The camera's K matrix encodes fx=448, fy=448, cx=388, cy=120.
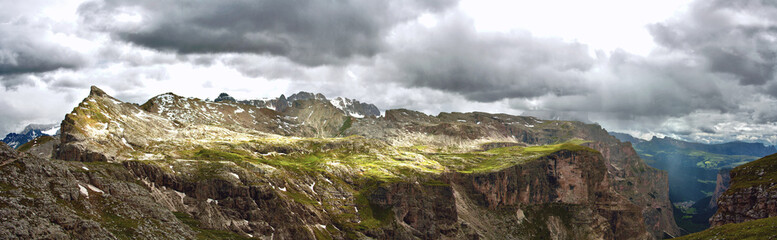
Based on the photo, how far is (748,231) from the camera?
15112 centimetres

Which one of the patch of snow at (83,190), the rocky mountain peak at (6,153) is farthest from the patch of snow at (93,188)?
the rocky mountain peak at (6,153)

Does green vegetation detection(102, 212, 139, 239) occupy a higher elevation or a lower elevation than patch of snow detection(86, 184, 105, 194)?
lower

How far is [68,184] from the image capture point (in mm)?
136375

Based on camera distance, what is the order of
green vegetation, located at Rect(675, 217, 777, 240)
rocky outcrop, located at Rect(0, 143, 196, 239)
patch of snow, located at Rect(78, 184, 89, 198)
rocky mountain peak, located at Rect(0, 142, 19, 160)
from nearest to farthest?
rocky outcrop, located at Rect(0, 143, 196, 239) < rocky mountain peak, located at Rect(0, 142, 19, 160) < green vegetation, located at Rect(675, 217, 777, 240) < patch of snow, located at Rect(78, 184, 89, 198)

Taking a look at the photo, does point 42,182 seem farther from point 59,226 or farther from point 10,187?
point 59,226

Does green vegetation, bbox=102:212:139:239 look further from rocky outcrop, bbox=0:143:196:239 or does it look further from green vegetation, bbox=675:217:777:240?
green vegetation, bbox=675:217:777:240

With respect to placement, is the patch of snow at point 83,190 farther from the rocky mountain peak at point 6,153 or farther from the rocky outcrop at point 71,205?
the rocky mountain peak at point 6,153

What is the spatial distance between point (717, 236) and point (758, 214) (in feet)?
155

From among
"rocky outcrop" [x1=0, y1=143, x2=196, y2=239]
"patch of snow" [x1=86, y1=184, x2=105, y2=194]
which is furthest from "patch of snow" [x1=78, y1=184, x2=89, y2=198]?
"patch of snow" [x1=86, y1=184, x2=105, y2=194]

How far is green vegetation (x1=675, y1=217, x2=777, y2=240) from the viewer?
141750 millimetres

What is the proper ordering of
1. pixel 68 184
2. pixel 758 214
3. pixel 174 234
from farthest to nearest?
pixel 758 214 → pixel 174 234 → pixel 68 184

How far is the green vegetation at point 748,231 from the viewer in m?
142

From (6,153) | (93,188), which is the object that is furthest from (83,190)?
(6,153)

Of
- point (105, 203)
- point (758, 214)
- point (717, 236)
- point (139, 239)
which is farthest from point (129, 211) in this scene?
point (758, 214)
